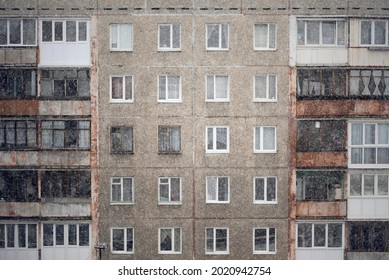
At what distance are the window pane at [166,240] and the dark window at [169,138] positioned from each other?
1.30m

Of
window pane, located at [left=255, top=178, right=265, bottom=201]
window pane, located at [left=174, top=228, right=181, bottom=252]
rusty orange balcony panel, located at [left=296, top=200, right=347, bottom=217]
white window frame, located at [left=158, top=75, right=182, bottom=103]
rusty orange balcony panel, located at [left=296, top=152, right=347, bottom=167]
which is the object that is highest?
white window frame, located at [left=158, top=75, right=182, bottom=103]

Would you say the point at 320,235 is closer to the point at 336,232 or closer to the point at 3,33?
the point at 336,232

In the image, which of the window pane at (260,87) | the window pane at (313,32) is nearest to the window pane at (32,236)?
the window pane at (260,87)

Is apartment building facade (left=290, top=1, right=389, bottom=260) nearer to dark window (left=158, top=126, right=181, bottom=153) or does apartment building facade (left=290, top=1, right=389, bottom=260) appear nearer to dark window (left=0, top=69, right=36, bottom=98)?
dark window (left=158, top=126, right=181, bottom=153)

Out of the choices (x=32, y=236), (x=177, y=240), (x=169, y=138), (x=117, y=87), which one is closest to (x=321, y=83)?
(x=169, y=138)

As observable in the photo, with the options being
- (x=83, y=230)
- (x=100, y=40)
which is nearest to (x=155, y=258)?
(x=83, y=230)

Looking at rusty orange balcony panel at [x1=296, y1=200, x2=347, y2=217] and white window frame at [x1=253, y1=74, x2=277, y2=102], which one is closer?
white window frame at [x1=253, y1=74, x2=277, y2=102]

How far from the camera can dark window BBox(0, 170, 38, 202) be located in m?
7.96

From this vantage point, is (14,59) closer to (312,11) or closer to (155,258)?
(155,258)

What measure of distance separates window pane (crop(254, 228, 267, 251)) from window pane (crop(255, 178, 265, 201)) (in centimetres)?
51

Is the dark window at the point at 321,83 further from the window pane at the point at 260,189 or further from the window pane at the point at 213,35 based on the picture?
the window pane at the point at 260,189

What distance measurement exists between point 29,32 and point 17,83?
0.82 meters

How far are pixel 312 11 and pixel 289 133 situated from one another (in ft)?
6.35

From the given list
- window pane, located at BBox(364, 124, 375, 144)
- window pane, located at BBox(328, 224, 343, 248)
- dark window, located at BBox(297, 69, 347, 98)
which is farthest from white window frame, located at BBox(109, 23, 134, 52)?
window pane, located at BBox(328, 224, 343, 248)
